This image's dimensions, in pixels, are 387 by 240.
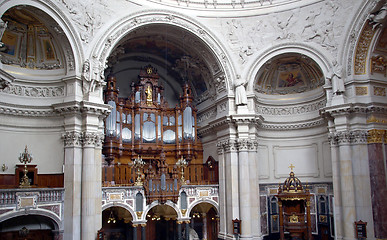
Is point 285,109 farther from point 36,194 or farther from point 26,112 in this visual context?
point 36,194

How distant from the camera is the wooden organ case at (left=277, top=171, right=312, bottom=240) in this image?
70.8 feet

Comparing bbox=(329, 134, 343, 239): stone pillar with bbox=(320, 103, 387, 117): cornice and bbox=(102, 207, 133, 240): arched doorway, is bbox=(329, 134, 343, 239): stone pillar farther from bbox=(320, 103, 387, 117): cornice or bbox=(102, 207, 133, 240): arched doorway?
bbox=(102, 207, 133, 240): arched doorway

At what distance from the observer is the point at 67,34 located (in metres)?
19.6

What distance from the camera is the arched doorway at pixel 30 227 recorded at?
18.0 m

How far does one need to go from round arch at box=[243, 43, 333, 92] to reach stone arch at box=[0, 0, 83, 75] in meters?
10.2

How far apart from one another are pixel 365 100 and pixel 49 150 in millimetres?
17010

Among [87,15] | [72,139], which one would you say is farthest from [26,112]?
[87,15]

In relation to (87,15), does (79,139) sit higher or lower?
lower

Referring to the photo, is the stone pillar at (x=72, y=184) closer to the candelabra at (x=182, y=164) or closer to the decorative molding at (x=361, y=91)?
the candelabra at (x=182, y=164)

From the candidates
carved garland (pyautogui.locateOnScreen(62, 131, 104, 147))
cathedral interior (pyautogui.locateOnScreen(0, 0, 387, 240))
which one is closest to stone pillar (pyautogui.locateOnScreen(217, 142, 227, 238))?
cathedral interior (pyautogui.locateOnScreen(0, 0, 387, 240))

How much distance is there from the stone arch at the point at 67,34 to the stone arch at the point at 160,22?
0.82m

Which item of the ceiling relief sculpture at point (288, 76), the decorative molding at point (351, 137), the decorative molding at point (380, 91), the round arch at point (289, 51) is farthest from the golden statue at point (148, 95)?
the decorative molding at point (380, 91)

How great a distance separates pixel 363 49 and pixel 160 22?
38.3ft

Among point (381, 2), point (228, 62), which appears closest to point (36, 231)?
point (228, 62)
